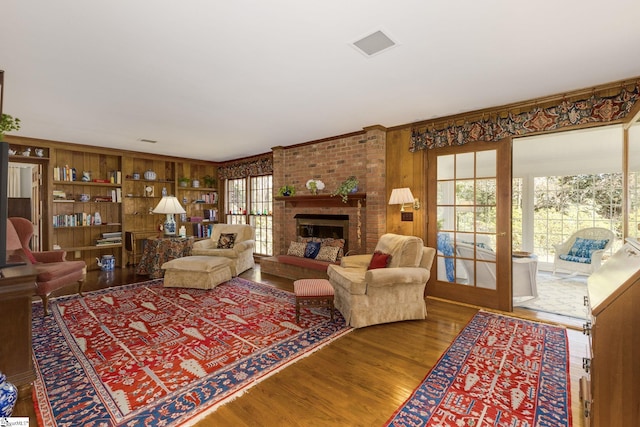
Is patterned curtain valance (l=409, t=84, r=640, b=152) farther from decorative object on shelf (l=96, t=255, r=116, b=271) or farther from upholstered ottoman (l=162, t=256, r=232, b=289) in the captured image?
decorative object on shelf (l=96, t=255, r=116, b=271)

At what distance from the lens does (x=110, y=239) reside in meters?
6.18

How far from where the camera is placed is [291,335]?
2.91 meters

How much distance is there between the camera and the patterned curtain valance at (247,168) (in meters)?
6.57

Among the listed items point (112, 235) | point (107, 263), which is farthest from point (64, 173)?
point (107, 263)

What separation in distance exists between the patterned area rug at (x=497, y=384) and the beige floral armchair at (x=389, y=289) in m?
0.61

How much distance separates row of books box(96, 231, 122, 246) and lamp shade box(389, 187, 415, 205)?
5.71 meters

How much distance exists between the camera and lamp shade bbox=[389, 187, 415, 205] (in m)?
4.09

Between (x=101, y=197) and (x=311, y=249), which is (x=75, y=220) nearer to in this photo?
(x=101, y=197)

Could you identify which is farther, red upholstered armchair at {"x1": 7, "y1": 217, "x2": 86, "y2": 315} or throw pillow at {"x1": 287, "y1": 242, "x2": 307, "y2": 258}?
throw pillow at {"x1": 287, "y1": 242, "x2": 307, "y2": 258}

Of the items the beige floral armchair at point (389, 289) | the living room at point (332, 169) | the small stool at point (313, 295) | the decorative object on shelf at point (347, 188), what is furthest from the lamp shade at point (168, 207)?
the beige floral armchair at point (389, 289)

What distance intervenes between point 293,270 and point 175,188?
3.96m

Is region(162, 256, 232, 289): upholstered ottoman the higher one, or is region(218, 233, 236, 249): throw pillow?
region(218, 233, 236, 249): throw pillow

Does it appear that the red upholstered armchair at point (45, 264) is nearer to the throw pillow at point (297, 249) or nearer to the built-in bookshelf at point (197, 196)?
the throw pillow at point (297, 249)

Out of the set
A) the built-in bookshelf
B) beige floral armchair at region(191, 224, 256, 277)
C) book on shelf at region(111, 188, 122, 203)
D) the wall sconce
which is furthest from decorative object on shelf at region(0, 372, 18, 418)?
the built-in bookshelf
